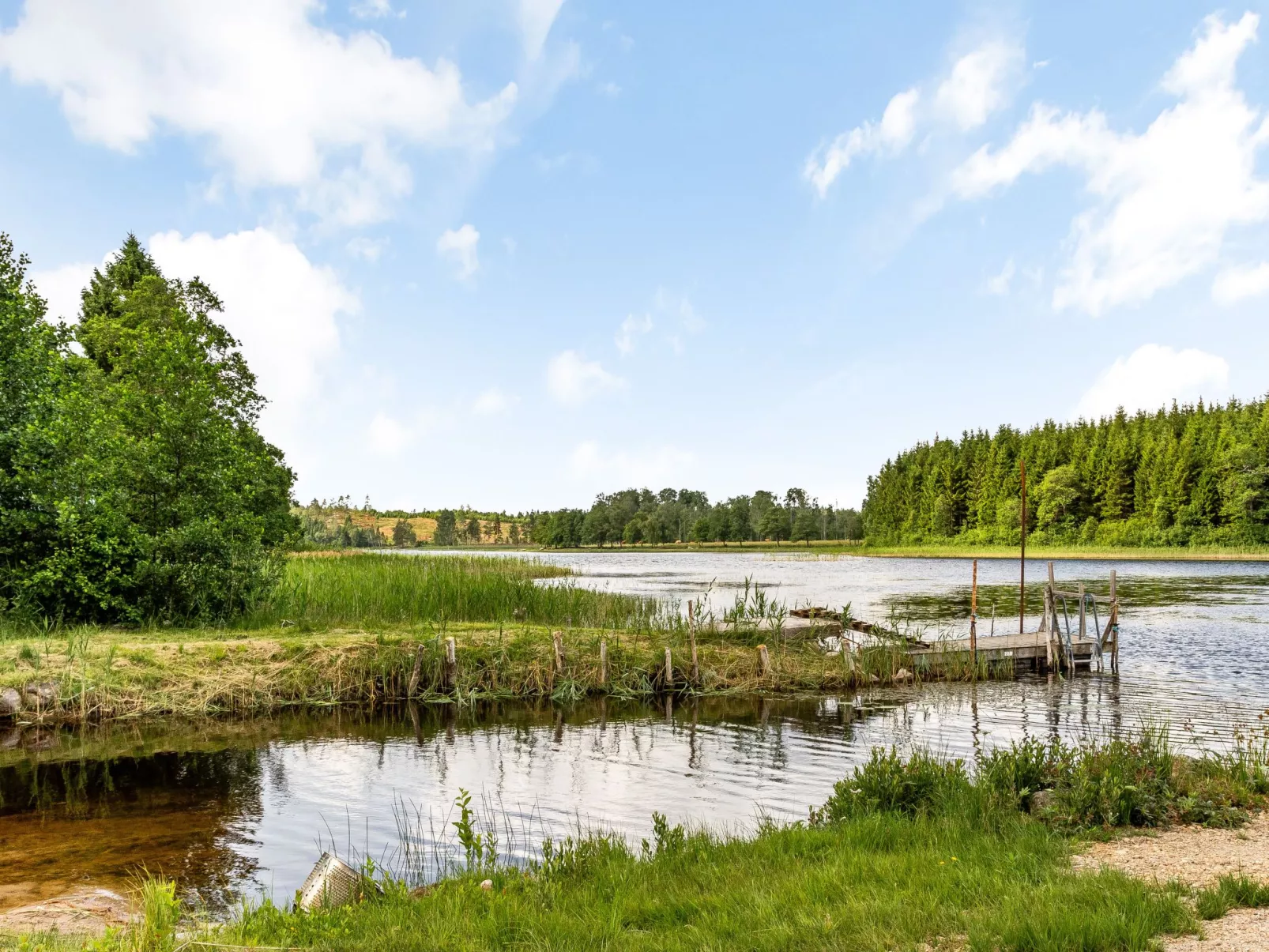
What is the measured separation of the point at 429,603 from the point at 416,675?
690 centimetres

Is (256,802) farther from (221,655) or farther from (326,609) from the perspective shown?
(326,609)

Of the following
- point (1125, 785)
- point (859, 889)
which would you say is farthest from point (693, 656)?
point (859, 889)

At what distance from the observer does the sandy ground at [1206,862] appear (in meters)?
5.14

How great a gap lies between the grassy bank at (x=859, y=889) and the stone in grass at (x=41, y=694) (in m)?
11.4

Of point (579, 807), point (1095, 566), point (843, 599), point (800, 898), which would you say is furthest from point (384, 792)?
point (1095, 566)

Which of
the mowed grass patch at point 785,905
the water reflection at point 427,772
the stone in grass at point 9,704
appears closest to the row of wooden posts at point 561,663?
the water reflection at point 427,772

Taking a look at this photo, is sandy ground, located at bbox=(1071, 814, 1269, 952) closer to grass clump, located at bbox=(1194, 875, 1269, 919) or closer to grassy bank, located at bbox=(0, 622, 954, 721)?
grass clump, located at bbox=(1194, 875, 1269, 919)

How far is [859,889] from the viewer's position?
6.23 meters

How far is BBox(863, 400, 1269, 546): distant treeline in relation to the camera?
90.1 metres

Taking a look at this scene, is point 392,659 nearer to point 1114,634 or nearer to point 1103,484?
point 1114,634

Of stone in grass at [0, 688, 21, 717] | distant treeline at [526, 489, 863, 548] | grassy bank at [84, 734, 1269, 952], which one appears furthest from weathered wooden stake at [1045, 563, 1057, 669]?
distant treeline at [526, 489, 863, 548]

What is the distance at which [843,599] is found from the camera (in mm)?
44938

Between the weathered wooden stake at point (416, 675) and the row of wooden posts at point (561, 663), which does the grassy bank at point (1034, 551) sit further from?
the weathered wooden stake at point (416, 675)

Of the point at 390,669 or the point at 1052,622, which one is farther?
the point at 1052,622
